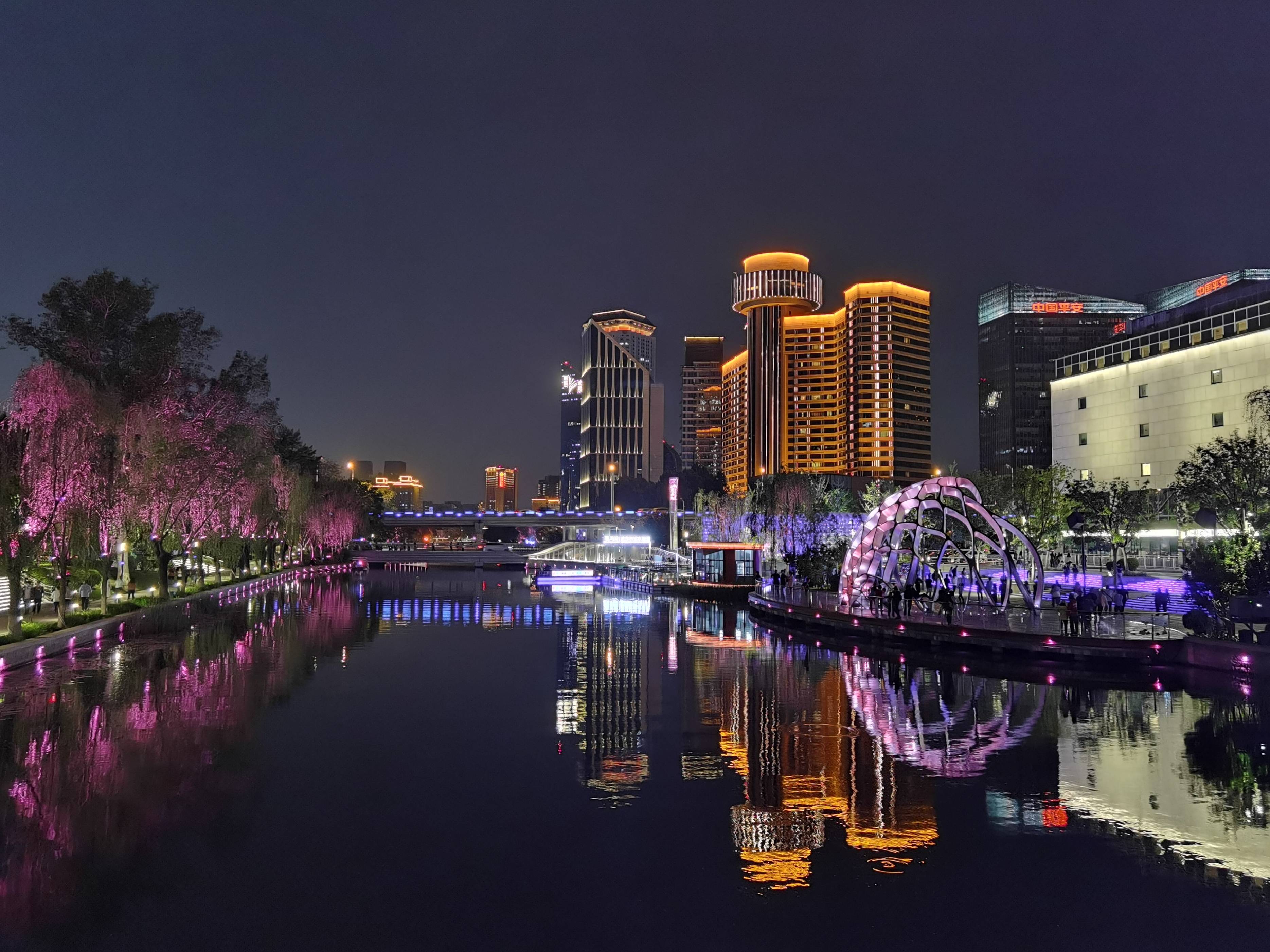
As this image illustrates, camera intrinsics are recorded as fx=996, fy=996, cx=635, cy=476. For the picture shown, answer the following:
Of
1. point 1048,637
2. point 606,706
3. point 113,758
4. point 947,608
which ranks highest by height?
point 947,608

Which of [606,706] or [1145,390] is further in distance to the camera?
[1145,390]

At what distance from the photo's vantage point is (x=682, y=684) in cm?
2372

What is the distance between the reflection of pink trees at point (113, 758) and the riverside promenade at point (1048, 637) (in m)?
18.6

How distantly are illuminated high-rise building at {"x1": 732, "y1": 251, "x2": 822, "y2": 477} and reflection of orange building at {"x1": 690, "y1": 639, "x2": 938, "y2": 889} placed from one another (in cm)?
17280

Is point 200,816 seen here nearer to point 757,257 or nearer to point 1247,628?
point 1247,628

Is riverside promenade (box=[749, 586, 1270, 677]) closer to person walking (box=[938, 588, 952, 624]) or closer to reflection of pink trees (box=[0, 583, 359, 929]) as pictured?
person walking (box=[938, 588, 952, 624])

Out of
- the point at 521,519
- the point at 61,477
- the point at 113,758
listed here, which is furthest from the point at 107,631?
the point at 521,519

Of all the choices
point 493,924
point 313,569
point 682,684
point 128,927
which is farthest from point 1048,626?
point 313,569

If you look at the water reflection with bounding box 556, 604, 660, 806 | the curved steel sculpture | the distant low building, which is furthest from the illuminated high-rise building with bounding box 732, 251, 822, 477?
the water reflection with bounding box 556, 604, 660, 806

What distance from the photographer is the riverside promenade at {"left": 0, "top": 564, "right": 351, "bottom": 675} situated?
25078 mm

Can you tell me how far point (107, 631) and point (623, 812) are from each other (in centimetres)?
2696

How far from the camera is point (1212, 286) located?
12594 centimetres

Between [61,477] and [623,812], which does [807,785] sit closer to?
[623,812]

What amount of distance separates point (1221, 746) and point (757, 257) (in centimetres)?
18863
